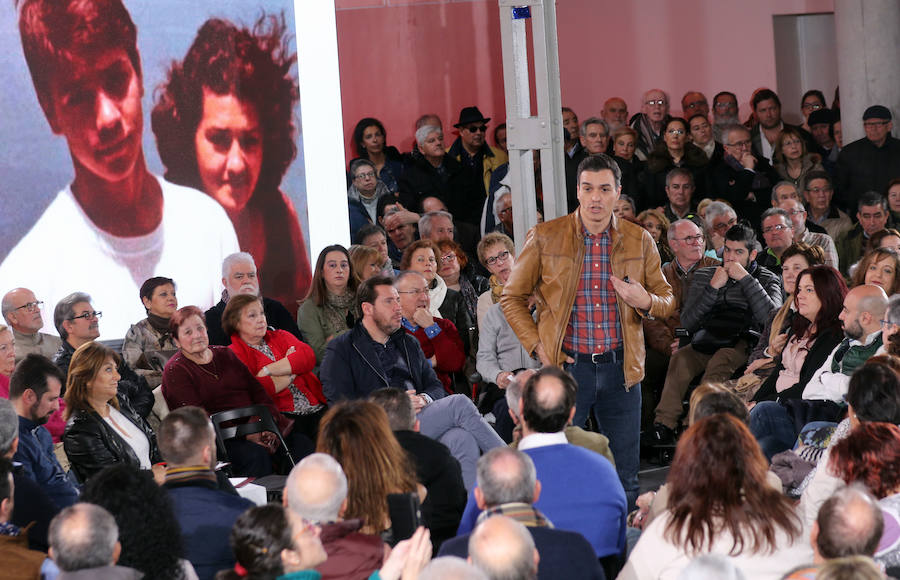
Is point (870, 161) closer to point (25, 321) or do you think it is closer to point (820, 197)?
point (820, 197)

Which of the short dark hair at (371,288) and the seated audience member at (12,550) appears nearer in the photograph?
the seated audience member at (12,550)

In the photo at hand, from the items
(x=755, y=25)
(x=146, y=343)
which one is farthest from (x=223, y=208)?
(x=755, y=25)

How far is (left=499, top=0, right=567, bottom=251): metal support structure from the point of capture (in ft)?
17.9

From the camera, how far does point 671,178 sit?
26.5 feet

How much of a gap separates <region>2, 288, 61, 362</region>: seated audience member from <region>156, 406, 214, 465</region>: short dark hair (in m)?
2.49

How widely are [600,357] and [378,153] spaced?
4.48 m

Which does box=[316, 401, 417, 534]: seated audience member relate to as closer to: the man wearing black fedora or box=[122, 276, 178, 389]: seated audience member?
box=[122, 276, 178, 389]: seated audience member

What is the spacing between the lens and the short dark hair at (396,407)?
390 cm

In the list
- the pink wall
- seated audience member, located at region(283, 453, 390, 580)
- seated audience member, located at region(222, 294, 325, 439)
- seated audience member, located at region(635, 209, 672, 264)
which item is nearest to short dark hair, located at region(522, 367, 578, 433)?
seated audience member, located at region(283, 453, 390, 580)

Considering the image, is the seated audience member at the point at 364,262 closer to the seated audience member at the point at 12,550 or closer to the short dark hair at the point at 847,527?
the seated audience member at the point at 12,550

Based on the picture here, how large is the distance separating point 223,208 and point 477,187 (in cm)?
268

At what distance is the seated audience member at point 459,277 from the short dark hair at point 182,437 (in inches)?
128

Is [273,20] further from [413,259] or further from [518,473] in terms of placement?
[518,473]

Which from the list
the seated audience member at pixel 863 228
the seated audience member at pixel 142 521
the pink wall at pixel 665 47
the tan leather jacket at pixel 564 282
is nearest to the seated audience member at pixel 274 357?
the tan leather jacket at pixel 564 282
